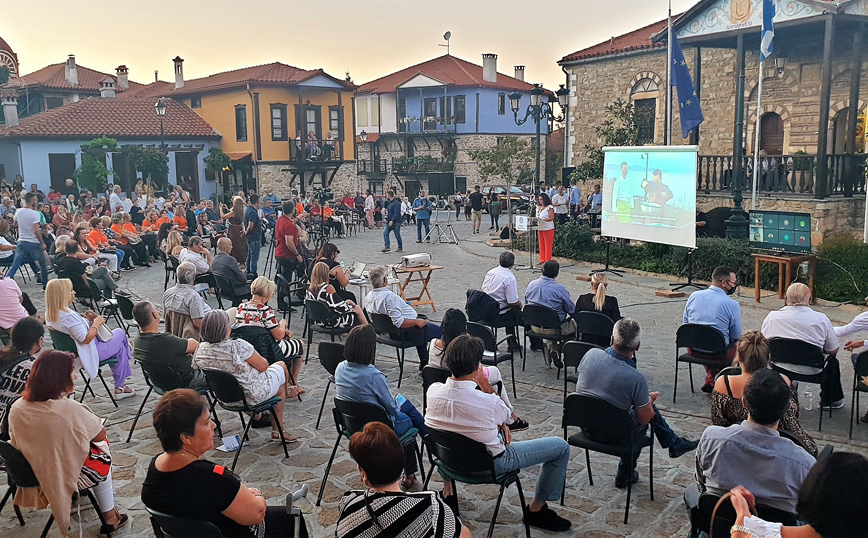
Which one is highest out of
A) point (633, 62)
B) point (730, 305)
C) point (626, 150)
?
point (633, 62)

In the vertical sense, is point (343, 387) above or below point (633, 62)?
below

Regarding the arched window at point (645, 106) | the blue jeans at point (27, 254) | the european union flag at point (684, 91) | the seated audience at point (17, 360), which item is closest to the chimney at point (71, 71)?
the blue jeans at point (27, 254)

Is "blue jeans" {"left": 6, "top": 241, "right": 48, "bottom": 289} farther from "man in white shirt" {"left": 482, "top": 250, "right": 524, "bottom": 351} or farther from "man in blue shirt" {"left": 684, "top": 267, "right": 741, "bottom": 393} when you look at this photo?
"man in blue shirt" {"left": 684, "top": 267, "right": 741, "bottom": 393}

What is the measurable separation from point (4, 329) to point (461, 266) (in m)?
9.91

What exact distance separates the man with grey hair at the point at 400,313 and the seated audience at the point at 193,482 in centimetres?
409

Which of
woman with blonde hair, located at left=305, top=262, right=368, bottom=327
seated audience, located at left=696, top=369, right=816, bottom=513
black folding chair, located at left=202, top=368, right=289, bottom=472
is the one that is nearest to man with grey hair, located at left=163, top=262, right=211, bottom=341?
woman with blonde hair, located at left=305, top=262, right=368, bottom=327

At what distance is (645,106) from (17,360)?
2002cm

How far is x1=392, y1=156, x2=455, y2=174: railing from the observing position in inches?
1545

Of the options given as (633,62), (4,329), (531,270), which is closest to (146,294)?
(4,329)

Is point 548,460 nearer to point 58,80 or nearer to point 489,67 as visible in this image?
point 489,67

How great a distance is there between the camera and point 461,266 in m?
16.0

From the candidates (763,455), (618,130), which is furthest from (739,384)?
(618,130)

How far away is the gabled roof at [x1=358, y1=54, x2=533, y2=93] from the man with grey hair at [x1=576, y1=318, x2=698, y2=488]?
1419 inches

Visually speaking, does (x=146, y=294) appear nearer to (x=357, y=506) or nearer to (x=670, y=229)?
(x=670, y=229)
